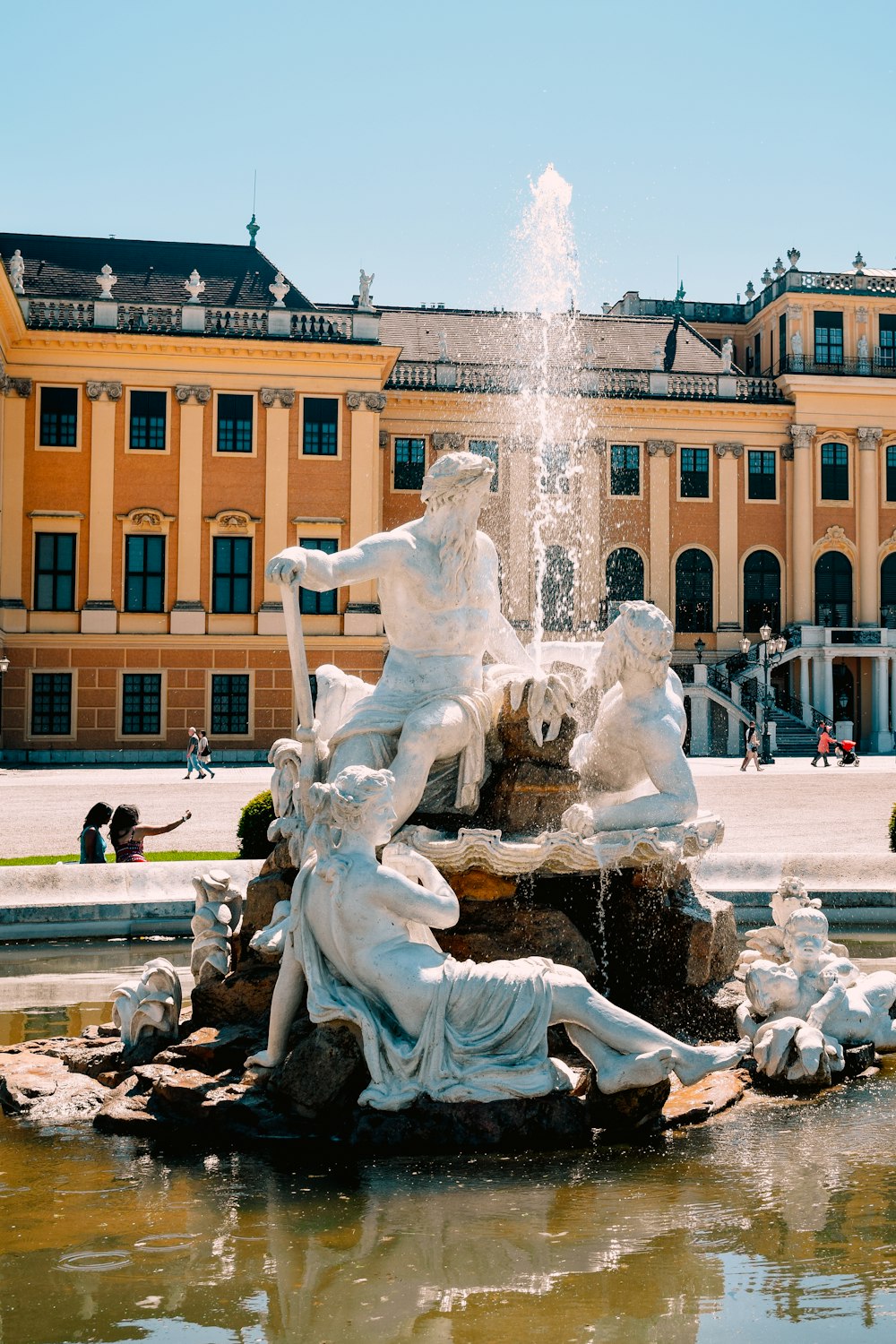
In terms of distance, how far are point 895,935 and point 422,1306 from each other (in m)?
6.35

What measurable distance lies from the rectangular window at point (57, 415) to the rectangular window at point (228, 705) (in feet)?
23.3

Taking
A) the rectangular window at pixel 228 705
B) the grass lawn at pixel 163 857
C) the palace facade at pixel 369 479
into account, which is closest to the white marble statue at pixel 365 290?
the palace facade at pixel 369 479

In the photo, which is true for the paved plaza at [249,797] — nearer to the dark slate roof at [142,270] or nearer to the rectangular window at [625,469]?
the rectangular window at [625,469]

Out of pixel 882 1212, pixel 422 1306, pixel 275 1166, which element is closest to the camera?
pixel 422 1306

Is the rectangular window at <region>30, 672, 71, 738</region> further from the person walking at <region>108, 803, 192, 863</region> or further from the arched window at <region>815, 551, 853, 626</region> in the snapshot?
the person walking at <region>108, 803, 192, 863</region>

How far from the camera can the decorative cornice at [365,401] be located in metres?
37.4

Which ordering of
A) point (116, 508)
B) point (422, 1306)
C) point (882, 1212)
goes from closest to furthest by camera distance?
point (422, 1306)
point (882, 1212)
point (116, 508)

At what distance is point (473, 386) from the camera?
134ft

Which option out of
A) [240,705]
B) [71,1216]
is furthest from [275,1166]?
[240,705]

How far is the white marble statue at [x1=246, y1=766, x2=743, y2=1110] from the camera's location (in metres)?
4.89

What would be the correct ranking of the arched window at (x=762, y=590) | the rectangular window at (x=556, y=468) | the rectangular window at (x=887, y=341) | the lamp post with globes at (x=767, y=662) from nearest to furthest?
the lamp post with globes at (x=767, y=662) < the rectangular window at (x=556, y=468) < the arched window at (x=762, y=590) < the rectangular window at (x=887, y=341)

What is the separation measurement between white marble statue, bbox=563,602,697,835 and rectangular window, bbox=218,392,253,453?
31.6 meters

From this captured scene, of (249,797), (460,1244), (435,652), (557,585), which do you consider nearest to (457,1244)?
(460,1244)

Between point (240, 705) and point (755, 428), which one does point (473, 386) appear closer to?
point (755, 428)
